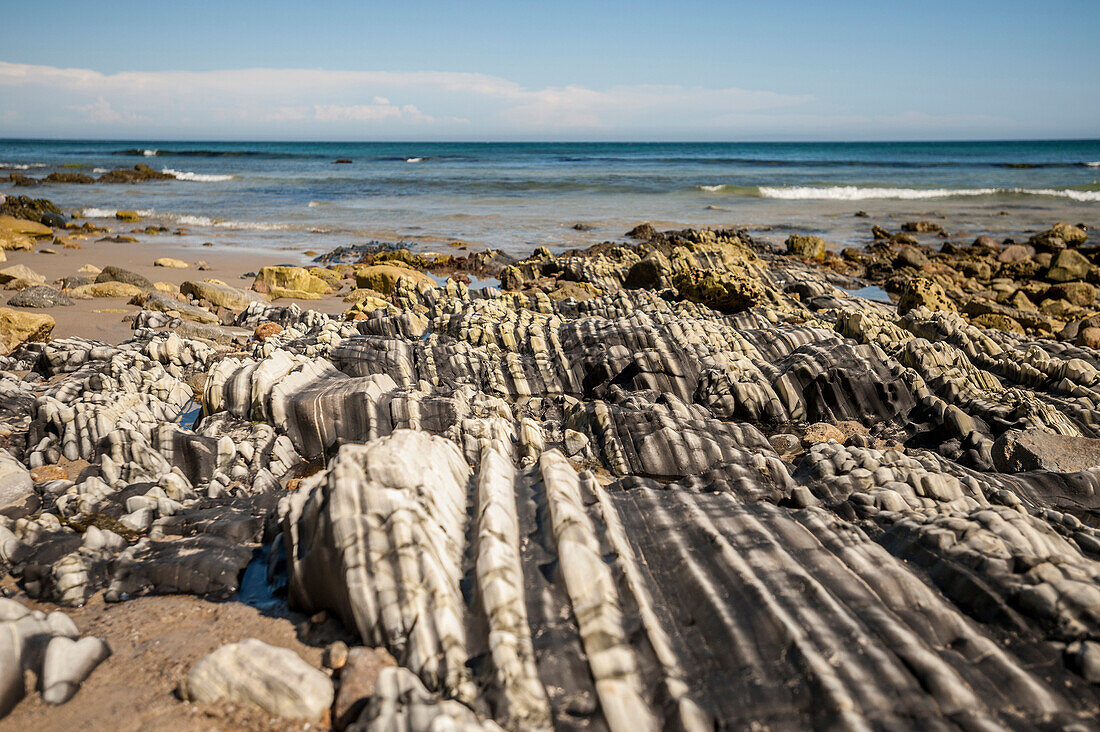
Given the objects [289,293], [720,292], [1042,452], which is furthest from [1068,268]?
[289,293]

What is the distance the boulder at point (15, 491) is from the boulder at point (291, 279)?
6.59 metres

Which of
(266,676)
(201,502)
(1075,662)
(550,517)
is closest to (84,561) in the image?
(201,502)

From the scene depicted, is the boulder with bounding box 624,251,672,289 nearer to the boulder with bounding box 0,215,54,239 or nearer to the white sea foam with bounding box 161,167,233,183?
the boulder with bounding box 0,215,54,239

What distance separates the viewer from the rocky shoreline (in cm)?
208

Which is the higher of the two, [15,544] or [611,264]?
[611,264]

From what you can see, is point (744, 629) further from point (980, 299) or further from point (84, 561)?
point (980, 299)

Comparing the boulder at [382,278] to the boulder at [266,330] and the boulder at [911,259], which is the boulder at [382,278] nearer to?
the boulder at [266,330]

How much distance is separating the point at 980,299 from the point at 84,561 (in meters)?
11.6

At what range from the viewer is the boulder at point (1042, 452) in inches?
168

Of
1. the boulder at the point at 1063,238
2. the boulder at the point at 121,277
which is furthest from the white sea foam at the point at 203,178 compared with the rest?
the boulder at the point at 1063,238

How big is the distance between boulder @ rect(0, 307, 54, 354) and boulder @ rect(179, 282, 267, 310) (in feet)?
8.05

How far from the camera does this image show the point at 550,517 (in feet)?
9.06

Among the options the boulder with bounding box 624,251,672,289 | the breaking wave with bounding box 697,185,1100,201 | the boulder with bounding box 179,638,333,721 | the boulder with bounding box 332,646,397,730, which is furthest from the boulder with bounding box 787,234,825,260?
the breaking wave with bounding box 697,185,1100,201

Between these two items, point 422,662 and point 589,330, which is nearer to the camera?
point 422,662
